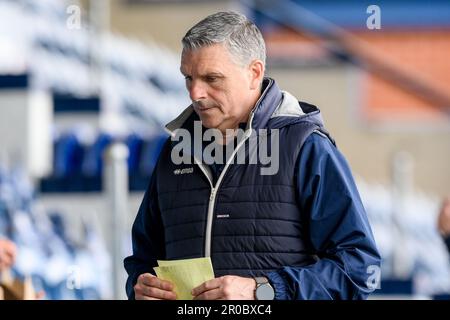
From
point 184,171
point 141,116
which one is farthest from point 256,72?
point 141,116

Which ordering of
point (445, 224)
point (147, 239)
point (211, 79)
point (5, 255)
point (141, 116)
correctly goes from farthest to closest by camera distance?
point (141, 116)
point (445, 224)
point (5, 255)
point (147, 239)
point (211, 79)

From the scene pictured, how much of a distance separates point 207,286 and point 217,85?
12.0 inches

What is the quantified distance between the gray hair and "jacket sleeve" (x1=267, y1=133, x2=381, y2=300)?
0.18 meters

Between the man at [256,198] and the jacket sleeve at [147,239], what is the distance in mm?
72

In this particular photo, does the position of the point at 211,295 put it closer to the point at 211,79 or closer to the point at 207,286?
the point at 207,286

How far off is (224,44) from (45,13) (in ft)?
25.2

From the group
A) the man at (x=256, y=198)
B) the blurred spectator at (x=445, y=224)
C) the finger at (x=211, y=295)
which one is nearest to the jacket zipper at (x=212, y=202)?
the man at (x=256, y=198)

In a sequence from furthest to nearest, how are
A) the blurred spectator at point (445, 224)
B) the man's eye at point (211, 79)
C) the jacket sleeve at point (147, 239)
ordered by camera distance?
the blurred spectator at point (445, 224), the jacket sleeve at point (147, 239), the man's eye at point (211, 79)

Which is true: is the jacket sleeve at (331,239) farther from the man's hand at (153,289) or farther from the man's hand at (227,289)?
the man's hand at (153,289)

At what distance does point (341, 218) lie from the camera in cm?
192

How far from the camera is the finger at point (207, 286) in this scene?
1.89 meters

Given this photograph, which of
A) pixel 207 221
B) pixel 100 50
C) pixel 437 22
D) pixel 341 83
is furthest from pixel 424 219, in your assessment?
pixel 207 221

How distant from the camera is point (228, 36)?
198 cm
